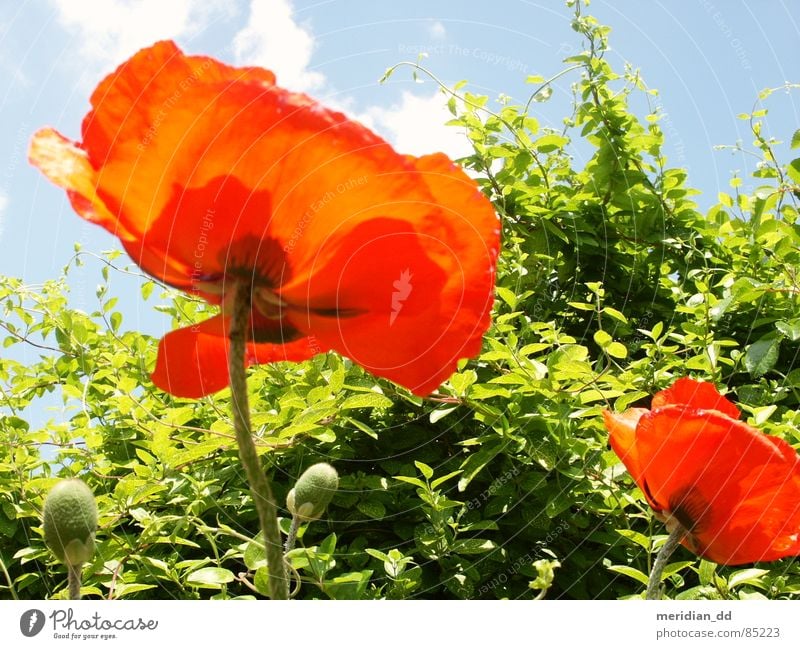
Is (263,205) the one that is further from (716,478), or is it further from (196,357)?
(716,478)

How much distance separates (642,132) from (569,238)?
0.54ft

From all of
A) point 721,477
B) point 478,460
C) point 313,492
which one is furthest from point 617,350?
point 313,492

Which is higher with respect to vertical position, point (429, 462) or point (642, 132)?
A: point (642, 132)

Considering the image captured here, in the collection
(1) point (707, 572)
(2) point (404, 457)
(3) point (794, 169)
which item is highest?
(3) point (794, 169)

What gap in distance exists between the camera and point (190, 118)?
20 centimetres

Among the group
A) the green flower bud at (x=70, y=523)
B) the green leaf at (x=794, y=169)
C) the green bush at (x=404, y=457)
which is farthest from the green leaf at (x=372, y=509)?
the green leaf at (x=794, y=169)

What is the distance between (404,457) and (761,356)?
350 mm

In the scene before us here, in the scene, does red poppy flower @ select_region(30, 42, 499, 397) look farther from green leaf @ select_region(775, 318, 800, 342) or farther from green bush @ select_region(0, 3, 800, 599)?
green leaf @ select_region(775, 318, 800, 342)

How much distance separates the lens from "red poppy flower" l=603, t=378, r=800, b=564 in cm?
33
